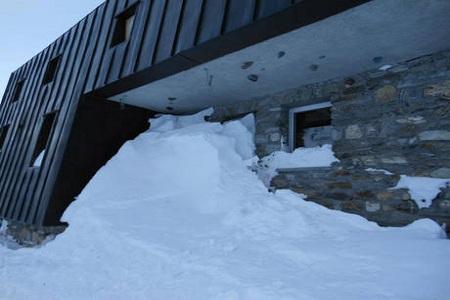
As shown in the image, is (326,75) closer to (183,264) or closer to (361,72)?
(361,72)

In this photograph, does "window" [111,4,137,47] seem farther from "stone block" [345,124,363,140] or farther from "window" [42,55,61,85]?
"stone block" [345,124,363,140]

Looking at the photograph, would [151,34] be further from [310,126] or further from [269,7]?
[310,126]

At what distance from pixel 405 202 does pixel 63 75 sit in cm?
747

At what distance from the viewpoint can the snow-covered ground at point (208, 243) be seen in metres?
3.13

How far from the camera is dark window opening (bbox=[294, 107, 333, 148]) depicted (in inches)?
214

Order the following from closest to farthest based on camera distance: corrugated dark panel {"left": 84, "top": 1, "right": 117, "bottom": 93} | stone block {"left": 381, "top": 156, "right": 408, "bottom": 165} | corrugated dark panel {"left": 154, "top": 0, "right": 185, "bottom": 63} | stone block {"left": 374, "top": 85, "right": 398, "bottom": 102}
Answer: stone block {"left": 381, "top": 156, "right": 408, "bottom": 165} → stone block {"left": 374, "top": 85, "right": 398, "bottom": 102} → corrugated dark panel {"left": 154, "top": 0, "right": 185, "bottom": 63} → corrugated dark panel {"left": 84, "top": 1, "right": 117, "bottom": 93}

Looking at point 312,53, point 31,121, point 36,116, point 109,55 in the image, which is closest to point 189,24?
point 312,53

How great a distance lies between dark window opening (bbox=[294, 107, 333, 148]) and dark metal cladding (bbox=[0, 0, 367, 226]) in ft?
6.42

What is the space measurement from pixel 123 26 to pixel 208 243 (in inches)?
190

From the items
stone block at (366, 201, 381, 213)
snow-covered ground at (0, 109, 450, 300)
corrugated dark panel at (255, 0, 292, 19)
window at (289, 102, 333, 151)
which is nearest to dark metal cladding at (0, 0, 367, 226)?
corrugated dark panel at (255, 0, 292, 19)

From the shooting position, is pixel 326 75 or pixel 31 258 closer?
pixel 326 75

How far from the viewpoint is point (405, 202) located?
4066mm

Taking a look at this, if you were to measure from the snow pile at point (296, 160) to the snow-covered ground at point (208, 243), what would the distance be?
249 millimetres

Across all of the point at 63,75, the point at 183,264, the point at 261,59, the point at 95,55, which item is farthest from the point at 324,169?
the point at 63,75
